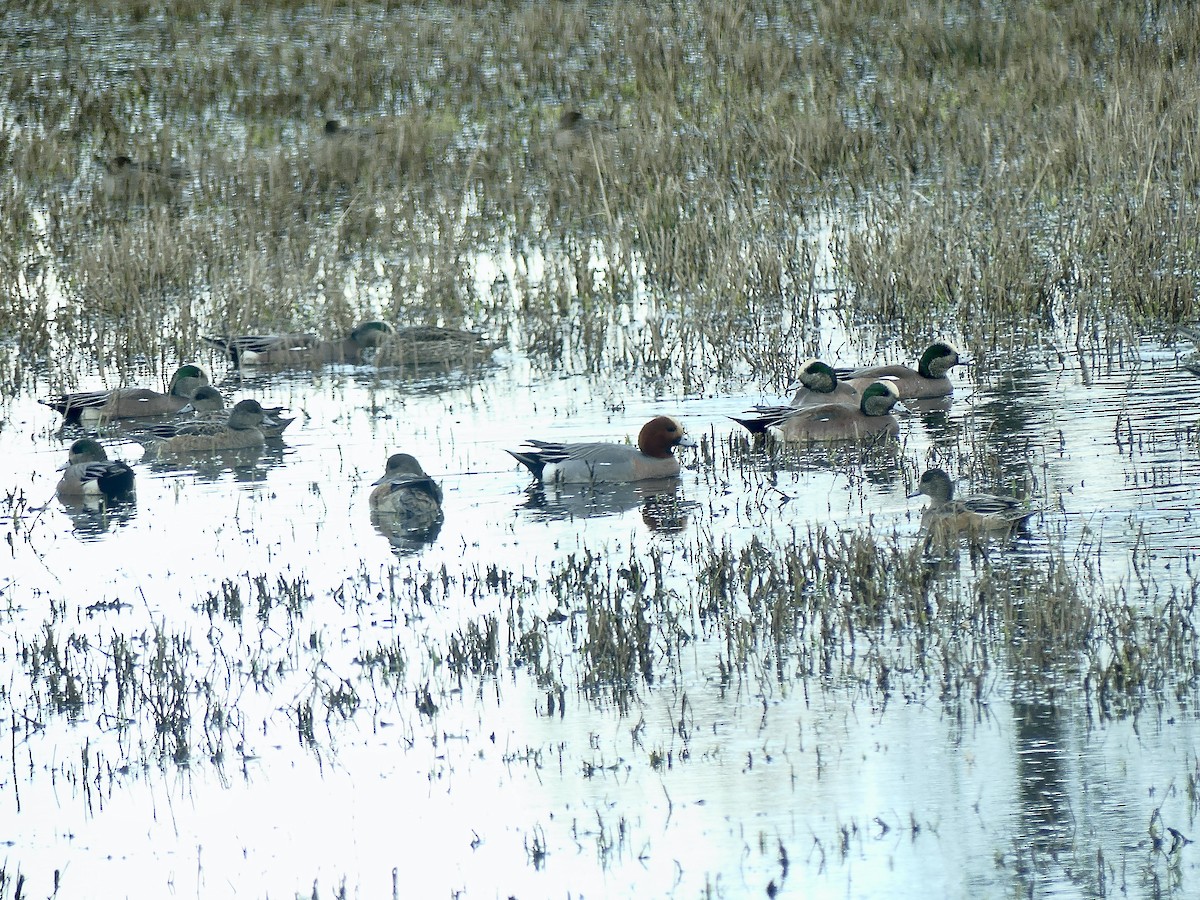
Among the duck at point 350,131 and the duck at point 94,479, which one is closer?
the duck at point 94,479

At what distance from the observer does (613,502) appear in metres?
9.37

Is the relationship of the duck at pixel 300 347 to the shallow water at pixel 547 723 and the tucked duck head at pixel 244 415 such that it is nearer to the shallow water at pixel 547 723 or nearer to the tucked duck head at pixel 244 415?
the tucked duck head at pixel 244 415

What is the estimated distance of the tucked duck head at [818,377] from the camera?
10875mm

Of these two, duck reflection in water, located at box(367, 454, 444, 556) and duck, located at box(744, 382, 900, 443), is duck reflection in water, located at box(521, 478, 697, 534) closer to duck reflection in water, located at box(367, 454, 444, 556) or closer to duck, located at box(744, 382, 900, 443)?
duck reflection in water, located at box(367, 454, 444, 556)

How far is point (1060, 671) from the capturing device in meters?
6.07

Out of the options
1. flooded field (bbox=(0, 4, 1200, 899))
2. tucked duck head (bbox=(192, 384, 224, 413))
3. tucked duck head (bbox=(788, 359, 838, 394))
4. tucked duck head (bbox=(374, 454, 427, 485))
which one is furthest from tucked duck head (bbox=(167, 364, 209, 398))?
tucked duck head (bbox=(788, 359, 838, 394))

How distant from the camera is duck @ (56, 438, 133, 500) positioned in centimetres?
977

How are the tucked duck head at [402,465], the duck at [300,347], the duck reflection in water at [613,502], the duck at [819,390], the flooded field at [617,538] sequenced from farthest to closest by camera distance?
1. the duck at [300,347]
2. the duck at [819,390]
3. the tucked duck head at [402,465]
4. the duck reflection in water at [613,502]
5. the flooded field at [617,538]

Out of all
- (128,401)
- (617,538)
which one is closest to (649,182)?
(128,401)

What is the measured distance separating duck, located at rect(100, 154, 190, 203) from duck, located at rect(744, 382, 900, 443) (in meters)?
10.1

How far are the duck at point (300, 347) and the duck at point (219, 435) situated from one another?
1.97 metres

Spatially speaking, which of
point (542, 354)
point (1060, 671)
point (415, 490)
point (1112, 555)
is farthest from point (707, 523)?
point (542, 354)

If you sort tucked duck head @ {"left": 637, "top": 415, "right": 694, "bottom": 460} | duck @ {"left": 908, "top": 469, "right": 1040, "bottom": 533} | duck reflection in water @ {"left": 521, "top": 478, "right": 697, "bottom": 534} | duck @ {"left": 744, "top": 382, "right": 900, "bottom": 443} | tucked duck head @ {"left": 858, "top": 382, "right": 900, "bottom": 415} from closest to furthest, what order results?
1. duck @ {"left": 908, "top": 469, "right": 1040, "bottom": 533}
2. duck reflection in water @ {"left": 521, "top": 478, "right": 697, "bottom": 534}
3. tucked duck head @ {"left": 637, "top": 415, "right": 694, "bottom": 460}
4. duck @ {"left": 744, "top": 382, "right": 900, "bottom": 443}
5. tucked duck head @ {"left": 858, "top": 382, "right": 900, "bottom": 415}

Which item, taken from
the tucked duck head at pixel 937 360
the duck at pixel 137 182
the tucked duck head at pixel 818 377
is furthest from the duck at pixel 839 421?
the duck at pixel 137 182
